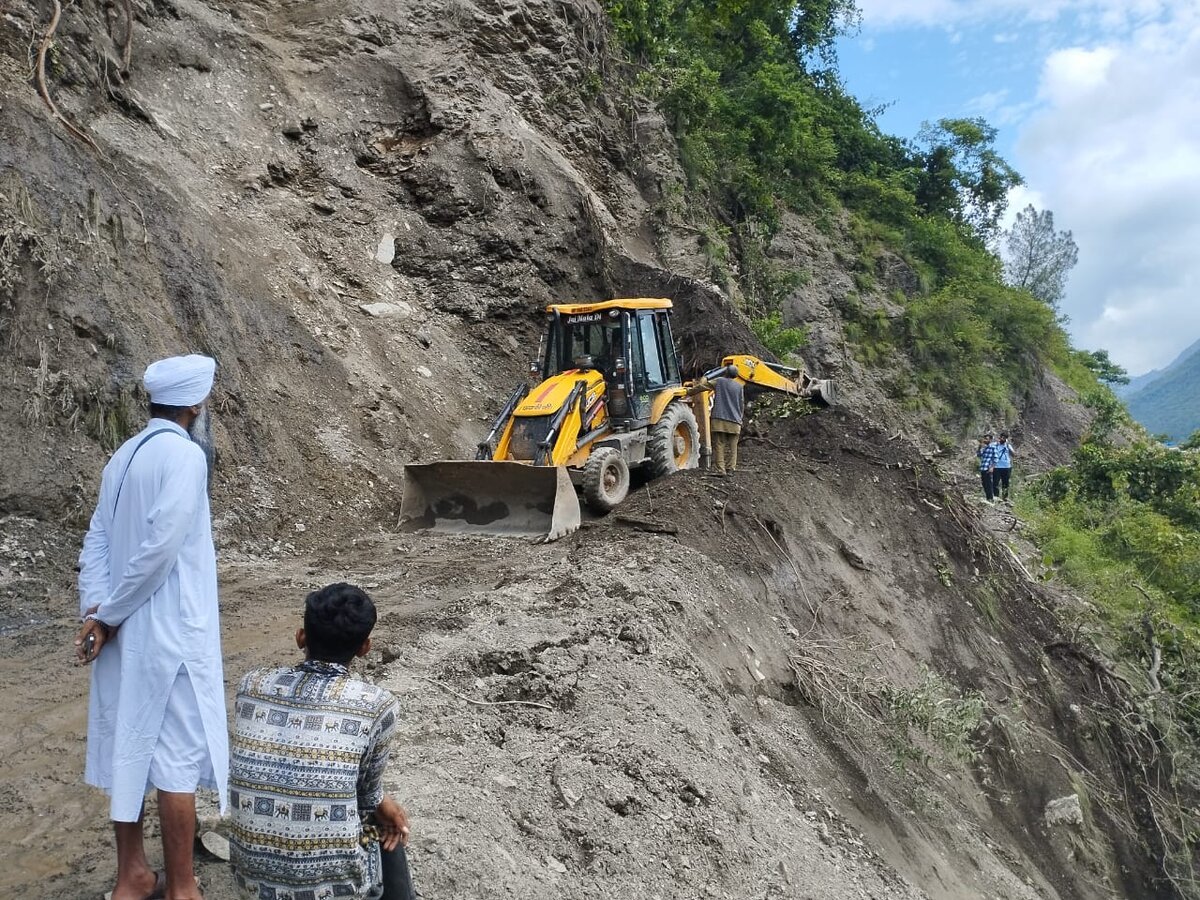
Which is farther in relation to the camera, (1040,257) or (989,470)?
(1040,257)

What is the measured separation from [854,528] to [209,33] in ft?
34.7

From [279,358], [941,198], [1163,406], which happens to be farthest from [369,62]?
[1163,406]

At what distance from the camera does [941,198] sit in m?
32.7

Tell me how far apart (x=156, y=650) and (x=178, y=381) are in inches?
32.2

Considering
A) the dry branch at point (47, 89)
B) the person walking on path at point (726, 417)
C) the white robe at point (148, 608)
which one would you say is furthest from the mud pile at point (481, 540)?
the white robe at point (148, 608)

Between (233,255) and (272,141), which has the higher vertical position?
(272,141)

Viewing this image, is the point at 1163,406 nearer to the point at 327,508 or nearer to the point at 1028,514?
the point at 1028,514

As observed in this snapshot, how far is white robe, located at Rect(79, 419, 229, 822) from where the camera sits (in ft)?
9.51

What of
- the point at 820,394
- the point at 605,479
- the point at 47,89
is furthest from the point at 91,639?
the point at 820,394

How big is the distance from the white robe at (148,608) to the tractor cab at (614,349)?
787 centimetres

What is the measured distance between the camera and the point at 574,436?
10.1m

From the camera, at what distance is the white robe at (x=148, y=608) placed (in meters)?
2.90

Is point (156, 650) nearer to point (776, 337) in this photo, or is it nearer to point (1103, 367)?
point (776, 337)

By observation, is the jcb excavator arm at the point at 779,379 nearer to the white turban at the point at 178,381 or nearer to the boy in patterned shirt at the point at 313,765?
the white turban at the point at 178,381
